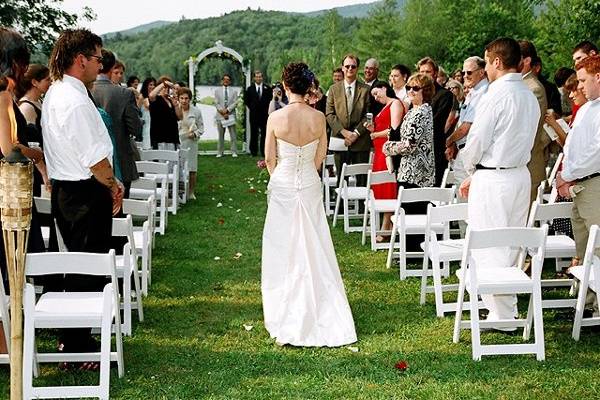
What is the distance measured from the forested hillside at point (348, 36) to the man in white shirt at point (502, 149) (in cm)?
1912

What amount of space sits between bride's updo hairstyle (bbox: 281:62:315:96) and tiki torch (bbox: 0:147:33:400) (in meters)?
2.91

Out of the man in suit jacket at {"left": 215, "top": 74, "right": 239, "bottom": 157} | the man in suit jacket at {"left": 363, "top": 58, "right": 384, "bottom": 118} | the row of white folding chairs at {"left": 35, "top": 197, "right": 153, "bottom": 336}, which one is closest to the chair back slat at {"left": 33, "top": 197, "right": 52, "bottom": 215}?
the row of white folding chairs at {"left": 35, "top": 197, "right": 153, "bottom": 336}

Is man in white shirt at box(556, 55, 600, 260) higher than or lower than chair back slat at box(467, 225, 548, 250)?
higher

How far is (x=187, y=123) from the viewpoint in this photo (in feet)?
47.6

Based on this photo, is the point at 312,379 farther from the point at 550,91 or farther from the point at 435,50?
the point at 435,50

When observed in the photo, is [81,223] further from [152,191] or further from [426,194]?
[152,191]

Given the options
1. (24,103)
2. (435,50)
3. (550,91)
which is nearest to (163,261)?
(24,103)

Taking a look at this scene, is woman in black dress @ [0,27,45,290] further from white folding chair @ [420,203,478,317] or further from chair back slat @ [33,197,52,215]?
white folding chair @ [420,203,478,317]

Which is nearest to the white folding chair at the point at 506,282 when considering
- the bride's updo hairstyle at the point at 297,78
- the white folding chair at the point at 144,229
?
the bride's updo hairstyle at the point at 297,78

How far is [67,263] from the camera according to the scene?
16.5ft

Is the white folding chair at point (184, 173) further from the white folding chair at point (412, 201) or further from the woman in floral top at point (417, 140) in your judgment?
the white folding chair at point (412, 201)

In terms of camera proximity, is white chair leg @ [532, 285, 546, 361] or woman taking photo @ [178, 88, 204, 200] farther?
woman taking photo @ [178, 88, 204, 200]

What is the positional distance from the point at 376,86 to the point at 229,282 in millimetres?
4047

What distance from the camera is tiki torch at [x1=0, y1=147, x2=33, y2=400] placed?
13.6ft
